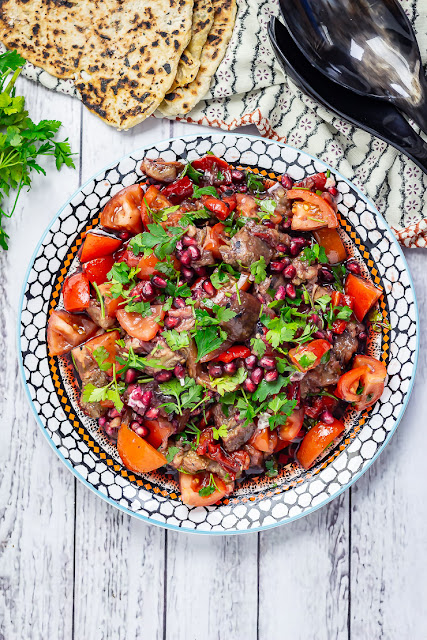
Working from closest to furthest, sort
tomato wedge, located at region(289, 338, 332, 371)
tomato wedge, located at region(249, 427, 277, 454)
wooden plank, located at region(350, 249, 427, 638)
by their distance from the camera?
tomato wedge, located at region(289, 338, 332, 371) → tomato wedge, located at region(249, 427, 277, 454) → wooden plank, located at region(350, 249, 427, 638)

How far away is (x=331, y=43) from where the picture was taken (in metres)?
3.14

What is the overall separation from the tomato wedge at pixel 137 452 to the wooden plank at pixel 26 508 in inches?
26.4

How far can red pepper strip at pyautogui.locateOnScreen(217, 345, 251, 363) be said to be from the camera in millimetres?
3016

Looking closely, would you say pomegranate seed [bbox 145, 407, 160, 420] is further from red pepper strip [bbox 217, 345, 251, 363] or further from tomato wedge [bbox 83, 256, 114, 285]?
tomato wedge [bbox 83, 256, 114, 285]

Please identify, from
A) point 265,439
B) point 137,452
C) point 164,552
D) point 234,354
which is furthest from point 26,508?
point 234,354

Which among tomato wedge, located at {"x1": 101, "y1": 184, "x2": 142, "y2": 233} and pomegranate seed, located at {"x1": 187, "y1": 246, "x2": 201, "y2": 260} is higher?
tomato wedge, located at {"x1": 101, "y1": 184, "x2": 142, "y2": 233}

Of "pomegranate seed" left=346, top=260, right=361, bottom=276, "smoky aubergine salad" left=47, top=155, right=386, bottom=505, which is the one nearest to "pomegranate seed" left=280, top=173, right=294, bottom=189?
"smoky aubergine salad" left=47, top=155, right=386, bottom=505

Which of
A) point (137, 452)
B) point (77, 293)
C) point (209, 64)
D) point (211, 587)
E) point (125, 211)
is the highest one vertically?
point (209, 64)

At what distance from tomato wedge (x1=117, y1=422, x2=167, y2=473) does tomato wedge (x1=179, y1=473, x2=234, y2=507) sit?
0.59 ft

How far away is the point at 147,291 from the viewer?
9.87ft

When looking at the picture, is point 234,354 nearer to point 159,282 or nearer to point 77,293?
point 159,282

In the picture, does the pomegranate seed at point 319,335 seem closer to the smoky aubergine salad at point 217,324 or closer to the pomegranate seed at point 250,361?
the smoky aubergine salad at point 217,324

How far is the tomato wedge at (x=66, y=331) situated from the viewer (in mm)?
3189

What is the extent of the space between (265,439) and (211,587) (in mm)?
1178
